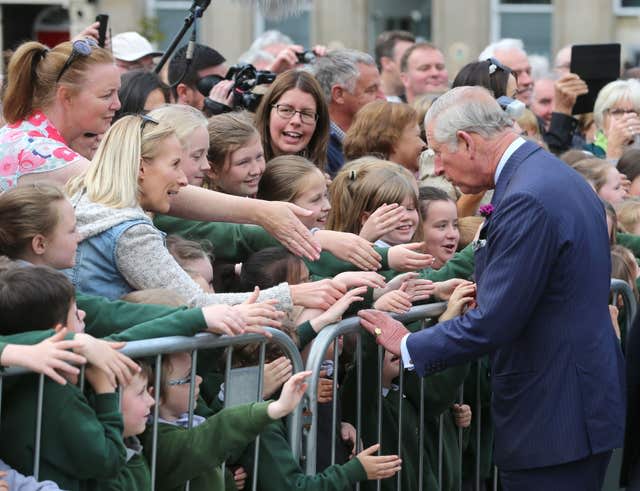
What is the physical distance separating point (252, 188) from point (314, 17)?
1532cm

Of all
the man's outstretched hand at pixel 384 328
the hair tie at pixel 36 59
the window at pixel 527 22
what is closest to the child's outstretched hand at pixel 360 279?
the man's outstretched hand at pixel 384 328

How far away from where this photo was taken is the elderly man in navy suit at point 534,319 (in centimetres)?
471

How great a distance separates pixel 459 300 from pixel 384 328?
45 centimetres

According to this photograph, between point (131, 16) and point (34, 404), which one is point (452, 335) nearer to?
point (34, 404)

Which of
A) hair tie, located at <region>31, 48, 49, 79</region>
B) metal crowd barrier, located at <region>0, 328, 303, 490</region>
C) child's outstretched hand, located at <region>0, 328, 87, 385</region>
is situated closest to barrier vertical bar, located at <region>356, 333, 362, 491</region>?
metal crowd barrier, located at <region>0, 328, 303, 490</region>

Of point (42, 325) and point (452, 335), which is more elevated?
point (42, 325)

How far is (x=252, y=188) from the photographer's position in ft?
19.8

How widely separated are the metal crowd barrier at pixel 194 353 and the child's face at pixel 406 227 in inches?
48.5

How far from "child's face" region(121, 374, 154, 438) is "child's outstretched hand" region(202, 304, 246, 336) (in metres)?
0.30

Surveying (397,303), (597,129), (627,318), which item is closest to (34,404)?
(397,303)

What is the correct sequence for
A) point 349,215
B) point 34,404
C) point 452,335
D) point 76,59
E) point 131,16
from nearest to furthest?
point 34,404 < point 452,335 < point 76,59 < point 349,215 < point 131,16

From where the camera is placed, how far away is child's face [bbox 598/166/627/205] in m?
7.61

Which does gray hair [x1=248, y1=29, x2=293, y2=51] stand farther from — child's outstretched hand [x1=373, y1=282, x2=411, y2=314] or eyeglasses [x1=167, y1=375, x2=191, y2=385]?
eyeglasses [x1=167, y1=375, x2=191, y2=385]

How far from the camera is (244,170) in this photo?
5.98 m
